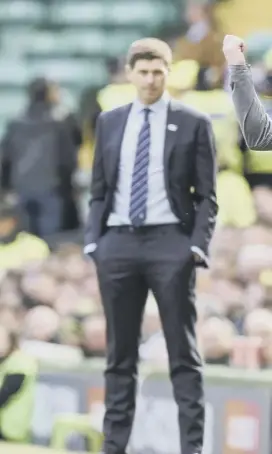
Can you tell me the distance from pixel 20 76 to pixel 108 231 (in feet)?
4.31

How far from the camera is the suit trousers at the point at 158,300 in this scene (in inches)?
92.0

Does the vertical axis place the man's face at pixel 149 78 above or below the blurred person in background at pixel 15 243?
above

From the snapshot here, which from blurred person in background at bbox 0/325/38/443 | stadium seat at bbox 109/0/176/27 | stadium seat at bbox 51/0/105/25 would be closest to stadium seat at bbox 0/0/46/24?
stadium seat at bbox 51/0/105/25

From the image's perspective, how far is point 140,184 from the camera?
2.36 metres

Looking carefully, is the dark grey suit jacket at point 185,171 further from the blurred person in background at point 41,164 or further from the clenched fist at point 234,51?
the blurred person in background at point 41,164

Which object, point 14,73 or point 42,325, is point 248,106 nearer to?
point 42,325

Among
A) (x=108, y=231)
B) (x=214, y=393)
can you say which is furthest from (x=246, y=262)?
(x=108, y=231)

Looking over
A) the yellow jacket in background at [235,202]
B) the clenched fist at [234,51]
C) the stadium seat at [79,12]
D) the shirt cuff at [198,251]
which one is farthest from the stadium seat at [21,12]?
the clenched fist at [234,51]

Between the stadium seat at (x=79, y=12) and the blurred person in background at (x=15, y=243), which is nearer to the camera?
the blurred person in background at (x=15, y=243)

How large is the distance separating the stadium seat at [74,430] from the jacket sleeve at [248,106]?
1194 millimetres

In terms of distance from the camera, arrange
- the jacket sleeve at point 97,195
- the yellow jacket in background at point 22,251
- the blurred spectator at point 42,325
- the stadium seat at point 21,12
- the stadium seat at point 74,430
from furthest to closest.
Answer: the stadium seat at point 21,12, the yellow jacket in background at point 22,251, the blurred spectator at point 42,325, the stadium seat at point 74,430, the jacket sleeve at point 97,195

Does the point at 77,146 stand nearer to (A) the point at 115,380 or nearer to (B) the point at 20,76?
(B) the point at 20,76

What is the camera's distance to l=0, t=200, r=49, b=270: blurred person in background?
3.40m

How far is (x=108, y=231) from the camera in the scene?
243 centimetres
